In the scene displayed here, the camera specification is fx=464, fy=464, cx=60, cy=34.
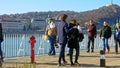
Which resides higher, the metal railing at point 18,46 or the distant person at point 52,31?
the distant person at point 52,31

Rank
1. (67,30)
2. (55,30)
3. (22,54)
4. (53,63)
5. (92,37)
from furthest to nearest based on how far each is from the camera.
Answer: (92,37) < (22,54) < (55,30) < (53,63) < (67,30)

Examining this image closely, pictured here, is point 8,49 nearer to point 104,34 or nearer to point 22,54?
point 22,54

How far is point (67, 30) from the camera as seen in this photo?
638 inches

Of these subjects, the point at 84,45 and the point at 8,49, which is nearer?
the point at 8,49

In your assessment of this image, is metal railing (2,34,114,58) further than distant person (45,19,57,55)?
Yes

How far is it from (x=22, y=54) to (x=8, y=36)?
1.10 meters

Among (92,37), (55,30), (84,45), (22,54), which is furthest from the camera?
(84,45)

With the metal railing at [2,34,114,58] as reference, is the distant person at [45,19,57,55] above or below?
above

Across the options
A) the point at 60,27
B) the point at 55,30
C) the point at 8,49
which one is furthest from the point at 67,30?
the point at 8,49

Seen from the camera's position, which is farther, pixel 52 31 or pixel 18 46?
pixel 18 46

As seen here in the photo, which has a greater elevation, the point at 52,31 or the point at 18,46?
the point at 52,31

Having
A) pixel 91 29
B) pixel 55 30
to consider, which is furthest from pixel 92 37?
pixel 55 30

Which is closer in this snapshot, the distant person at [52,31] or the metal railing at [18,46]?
the distant person at [52,31]

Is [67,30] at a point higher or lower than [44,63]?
higher
